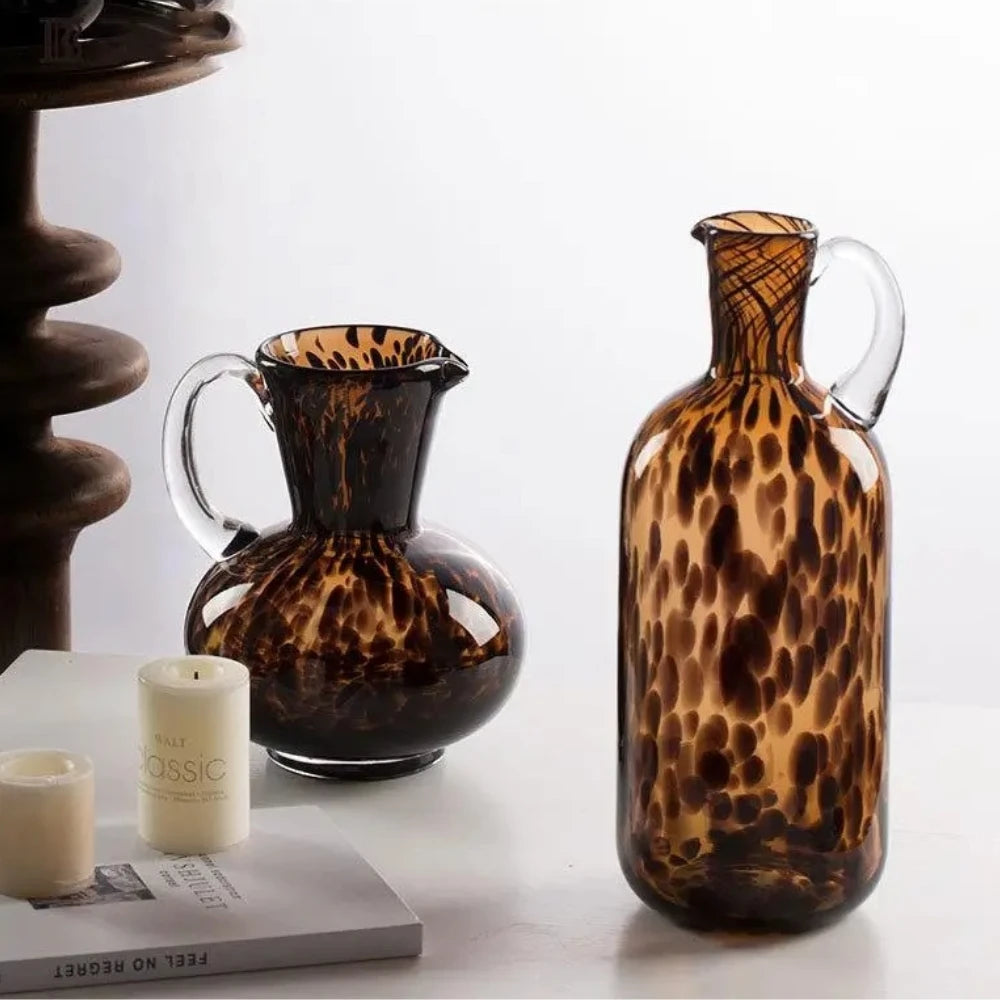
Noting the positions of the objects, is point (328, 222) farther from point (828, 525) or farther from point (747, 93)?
point (828, 525)

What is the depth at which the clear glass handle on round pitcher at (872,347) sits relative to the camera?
87cm

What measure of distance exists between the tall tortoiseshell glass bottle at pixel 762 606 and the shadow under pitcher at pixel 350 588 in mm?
174

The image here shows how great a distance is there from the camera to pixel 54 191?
2.22m

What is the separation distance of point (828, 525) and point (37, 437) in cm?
70

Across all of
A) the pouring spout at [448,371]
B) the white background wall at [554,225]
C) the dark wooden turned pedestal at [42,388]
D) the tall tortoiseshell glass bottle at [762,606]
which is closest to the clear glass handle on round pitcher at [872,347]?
the tall tortoiseshell glass bottle at [762,606]

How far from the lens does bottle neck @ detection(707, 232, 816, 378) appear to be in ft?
2.79

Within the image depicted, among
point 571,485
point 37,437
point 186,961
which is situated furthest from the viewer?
point 571,485

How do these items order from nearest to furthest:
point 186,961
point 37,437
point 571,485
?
point 186,961, point 37,437, point 571,485

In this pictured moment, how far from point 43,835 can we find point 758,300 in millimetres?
403

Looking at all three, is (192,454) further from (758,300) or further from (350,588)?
(758,300)

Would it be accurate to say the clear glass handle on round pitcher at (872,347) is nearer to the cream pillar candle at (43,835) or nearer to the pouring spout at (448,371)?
the pouring spout at (448,371)

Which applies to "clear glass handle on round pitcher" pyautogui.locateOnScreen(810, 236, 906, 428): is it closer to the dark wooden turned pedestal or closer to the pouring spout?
the pouring spout

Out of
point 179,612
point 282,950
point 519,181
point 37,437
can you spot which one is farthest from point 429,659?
point 179,612

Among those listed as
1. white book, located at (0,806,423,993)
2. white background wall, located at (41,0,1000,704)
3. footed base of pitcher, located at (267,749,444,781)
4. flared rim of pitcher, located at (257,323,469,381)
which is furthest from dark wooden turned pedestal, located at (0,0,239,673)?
white background wall, located at (41,0,1000,704)
